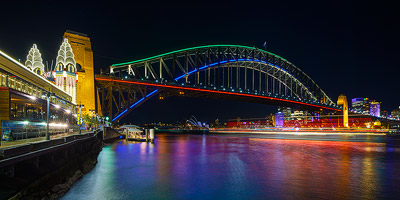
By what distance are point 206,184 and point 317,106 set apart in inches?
2729

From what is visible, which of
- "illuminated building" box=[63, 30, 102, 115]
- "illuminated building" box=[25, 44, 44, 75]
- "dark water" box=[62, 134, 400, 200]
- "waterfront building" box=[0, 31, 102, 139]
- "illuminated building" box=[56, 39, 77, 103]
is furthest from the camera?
"illuminated building" box=[63, 30, 102, 115]

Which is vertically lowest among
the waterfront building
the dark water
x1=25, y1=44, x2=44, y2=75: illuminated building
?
the dark water

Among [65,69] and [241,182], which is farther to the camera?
[65,69]

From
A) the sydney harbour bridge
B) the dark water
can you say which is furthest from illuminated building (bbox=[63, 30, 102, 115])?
the dark water

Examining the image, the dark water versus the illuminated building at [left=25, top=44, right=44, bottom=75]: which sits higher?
the illuminated building at [left=25, top=44, right=44, bottom=75]

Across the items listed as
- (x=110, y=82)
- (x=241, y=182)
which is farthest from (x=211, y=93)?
(x=241, y=182)

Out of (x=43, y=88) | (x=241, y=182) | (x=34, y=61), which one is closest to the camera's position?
(x=241, y=182)

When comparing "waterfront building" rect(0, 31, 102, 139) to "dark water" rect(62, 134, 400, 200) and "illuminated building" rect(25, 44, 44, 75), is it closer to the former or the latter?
"illuminated building" rect(25, 44, 44, 75)

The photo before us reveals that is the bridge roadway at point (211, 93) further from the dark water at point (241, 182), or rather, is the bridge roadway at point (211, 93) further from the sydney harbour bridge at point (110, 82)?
the dark water at point (241, 182)

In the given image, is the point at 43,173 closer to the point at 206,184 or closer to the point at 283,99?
the point at 206,184

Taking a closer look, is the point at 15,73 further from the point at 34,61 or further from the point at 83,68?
the point at 83,68

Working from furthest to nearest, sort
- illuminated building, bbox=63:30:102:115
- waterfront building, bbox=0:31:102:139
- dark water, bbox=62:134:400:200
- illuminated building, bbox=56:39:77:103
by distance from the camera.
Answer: illuminated building, bbox=63:30:102:115 < illuminated building, bbox=56:39:77:103 < waterfront building, bbox=0:31:102:139 < dark water, bbox=62:134:400:200

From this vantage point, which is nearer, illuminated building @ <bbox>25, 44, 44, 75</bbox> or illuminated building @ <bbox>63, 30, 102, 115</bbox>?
illuminated building @ <bbox>25, 44, 44, 75</bbox>

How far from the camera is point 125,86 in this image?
39.1m
